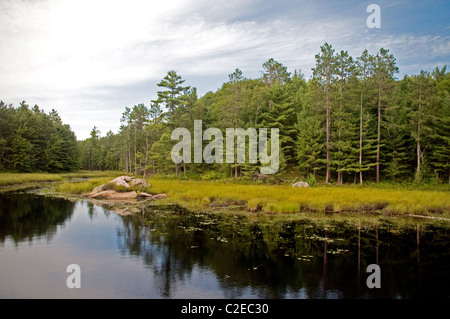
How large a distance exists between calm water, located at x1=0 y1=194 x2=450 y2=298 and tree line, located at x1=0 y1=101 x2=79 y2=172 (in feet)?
161

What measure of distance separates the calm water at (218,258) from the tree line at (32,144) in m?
49.1

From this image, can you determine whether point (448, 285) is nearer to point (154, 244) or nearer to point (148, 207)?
point (154, 244)

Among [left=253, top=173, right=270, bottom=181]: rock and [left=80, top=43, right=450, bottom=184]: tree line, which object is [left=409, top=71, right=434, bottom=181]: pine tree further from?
[left=253, top=173, right=270, bottom=181]: rock

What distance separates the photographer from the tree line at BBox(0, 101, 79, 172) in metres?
57.8

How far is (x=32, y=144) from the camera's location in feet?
200

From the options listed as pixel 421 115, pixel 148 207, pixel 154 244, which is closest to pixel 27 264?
pixel 154 244

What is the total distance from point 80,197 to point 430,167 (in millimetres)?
39857

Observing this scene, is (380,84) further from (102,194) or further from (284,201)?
(102,194)

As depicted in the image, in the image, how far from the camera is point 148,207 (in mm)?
22625

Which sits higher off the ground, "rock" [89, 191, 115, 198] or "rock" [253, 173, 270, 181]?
"rock" [253, 173, 270, 181]

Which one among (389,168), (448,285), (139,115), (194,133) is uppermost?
(139,115)

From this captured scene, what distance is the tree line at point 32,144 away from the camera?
190 feet

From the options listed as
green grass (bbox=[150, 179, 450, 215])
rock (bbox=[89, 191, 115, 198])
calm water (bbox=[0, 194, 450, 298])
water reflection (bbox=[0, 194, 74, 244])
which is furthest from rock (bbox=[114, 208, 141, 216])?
rock (bbox=[89, 191, 115, 198])

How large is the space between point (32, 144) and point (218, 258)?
2558 inches
